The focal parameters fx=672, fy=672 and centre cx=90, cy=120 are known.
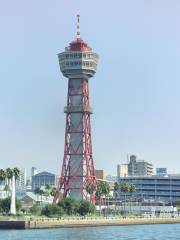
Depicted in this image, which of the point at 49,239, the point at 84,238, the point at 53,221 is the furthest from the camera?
the point at 53,221

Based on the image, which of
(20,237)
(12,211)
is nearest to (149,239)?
(20,237)

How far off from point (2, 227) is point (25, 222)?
6277mm

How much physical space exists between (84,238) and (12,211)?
60.6m

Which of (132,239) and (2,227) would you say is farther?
(2,227)

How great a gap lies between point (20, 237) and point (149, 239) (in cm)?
2699

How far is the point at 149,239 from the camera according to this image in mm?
140000

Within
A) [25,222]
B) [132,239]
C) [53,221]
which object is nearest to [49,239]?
[132,239]

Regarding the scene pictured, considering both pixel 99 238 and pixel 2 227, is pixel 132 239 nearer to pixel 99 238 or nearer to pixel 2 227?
pixel 99 238

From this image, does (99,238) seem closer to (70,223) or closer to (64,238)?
(64,238)

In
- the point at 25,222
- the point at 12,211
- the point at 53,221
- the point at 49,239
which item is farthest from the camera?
the point at 12,211

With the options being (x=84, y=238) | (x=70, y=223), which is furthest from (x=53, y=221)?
(x=84, y=238)

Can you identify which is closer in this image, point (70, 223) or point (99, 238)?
point (99, 238)

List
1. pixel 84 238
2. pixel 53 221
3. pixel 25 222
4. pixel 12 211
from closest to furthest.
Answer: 1. pixel 84 238
2. pixel 25 222
3. pixel 53 221
4. pixel 12 211

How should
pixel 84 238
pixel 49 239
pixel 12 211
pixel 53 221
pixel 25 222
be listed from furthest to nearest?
pixel 12 211
pixel 53 221
pixel 25 222
pixel 84 238
pixel 49 239
